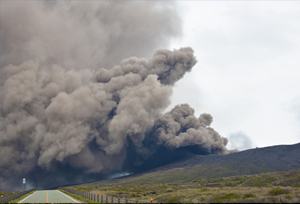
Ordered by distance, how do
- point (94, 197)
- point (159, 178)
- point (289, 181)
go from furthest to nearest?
point (159, 178) → point (289, 181) → point (94, 197)

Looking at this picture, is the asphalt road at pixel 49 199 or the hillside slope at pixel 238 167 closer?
the asphalt road at pixel 49 199

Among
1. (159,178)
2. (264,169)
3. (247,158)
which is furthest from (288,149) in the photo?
(159,178)

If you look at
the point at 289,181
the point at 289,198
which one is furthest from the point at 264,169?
the point at 289,198

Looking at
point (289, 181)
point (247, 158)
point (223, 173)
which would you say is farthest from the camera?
point (247, 158)

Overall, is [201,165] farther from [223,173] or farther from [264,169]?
[264,169]

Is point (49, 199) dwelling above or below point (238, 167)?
above

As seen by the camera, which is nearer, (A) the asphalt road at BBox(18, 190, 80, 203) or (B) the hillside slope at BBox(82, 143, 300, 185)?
(A) the asphalt road at BBox(18, 190, 80, 203)

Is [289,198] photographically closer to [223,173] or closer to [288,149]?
[223,173]

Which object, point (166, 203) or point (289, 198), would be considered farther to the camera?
point (166, 203)

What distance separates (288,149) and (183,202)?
191782mm

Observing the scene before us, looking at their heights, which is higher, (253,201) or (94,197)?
(94,197)

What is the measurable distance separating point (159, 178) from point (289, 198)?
518 feet

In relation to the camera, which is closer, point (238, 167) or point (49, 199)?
point (49, 199)

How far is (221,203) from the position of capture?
32000 millimetres
